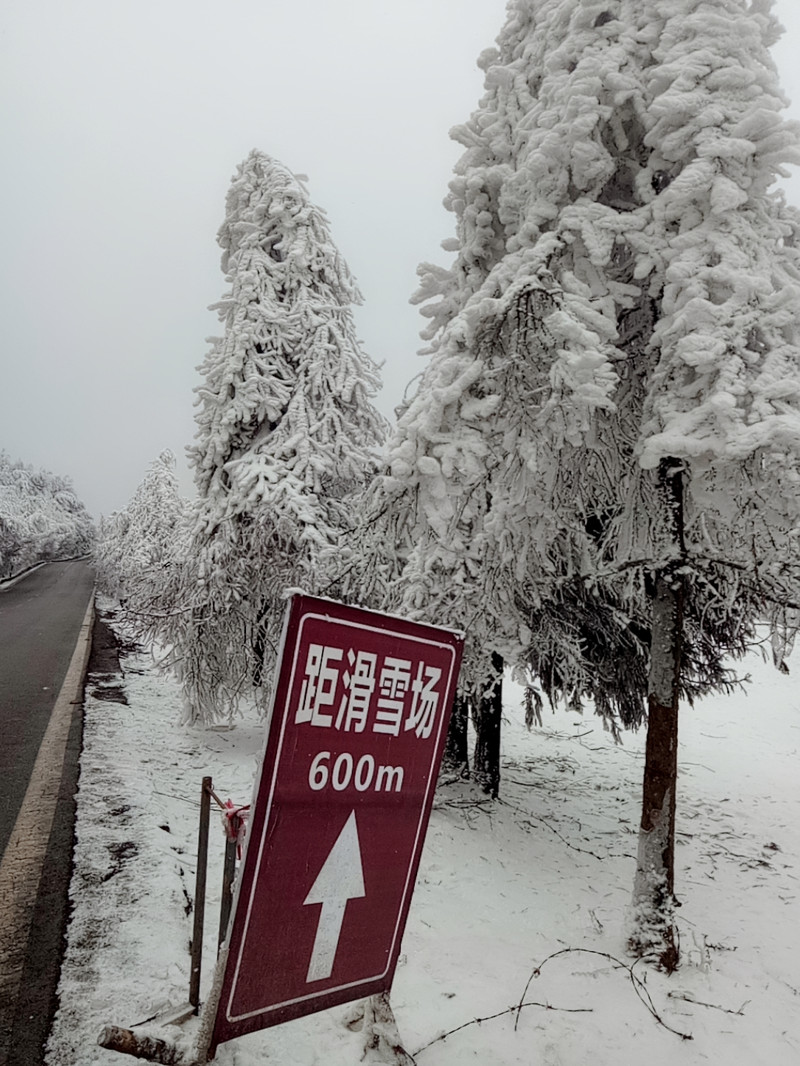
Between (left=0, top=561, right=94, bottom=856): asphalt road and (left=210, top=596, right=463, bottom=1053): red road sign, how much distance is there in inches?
143

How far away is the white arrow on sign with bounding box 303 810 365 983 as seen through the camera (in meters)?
2.30

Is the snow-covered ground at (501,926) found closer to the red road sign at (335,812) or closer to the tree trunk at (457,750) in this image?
the tree trunk at (457,750)

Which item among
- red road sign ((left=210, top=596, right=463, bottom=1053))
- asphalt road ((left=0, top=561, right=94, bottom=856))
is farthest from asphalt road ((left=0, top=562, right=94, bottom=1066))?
red road sign ((left=210, top=596, right=463, bottom=1053))

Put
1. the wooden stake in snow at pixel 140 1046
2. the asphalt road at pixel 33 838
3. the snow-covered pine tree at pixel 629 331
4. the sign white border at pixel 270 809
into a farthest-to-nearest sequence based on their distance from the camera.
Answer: the snow-covered pine tree at pixel 629 331 < the asphalt road at pixel 33 838 < the wooden stake in snow at pixel 140 1046 < the sign white border at pixel 270 809

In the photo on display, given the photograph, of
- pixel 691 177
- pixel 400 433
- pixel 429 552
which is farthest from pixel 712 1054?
pixel 691 177

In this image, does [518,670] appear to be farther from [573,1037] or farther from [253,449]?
[253,449]

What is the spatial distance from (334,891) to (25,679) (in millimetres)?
11747

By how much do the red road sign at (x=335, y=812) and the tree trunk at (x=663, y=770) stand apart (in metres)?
2.86

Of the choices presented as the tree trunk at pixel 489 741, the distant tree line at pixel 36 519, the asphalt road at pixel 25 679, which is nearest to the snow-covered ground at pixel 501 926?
the tree trunk at pixel 489 741

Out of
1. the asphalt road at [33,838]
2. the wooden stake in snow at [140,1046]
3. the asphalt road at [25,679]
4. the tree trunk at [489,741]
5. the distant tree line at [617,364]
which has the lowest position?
the asphalt road at [25,679]

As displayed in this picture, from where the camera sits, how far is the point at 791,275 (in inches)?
170

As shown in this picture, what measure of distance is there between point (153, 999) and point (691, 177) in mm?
5796

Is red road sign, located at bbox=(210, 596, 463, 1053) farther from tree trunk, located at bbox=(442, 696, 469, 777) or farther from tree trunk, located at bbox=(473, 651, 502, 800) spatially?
tree trunk, located at bbox=(442, 696, 469, 777)

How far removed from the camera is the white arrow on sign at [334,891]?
230 cm
